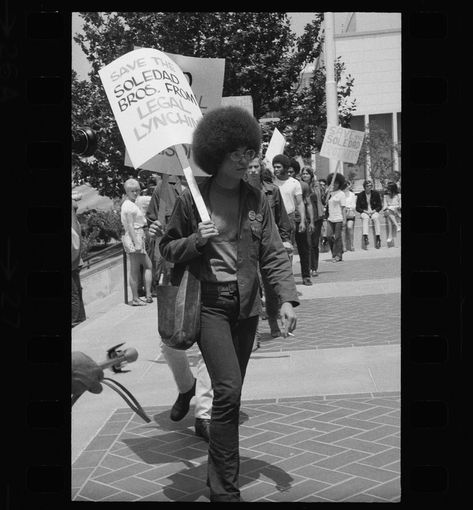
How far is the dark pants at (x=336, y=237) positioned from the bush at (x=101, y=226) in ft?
13.5

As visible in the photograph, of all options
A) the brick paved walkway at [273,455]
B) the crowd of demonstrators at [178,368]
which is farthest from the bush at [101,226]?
the brick paved walkway at [273,455]

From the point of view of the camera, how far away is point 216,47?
49.5 ft

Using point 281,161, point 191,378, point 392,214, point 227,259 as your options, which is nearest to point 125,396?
point 227,259

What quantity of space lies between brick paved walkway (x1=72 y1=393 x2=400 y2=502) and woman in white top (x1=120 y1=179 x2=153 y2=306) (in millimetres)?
6495

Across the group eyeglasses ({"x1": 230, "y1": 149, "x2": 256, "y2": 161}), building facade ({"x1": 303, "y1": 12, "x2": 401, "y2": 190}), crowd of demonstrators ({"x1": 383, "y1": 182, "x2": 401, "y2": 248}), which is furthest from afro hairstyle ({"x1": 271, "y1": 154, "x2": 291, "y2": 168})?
building facade ({"x1": 303, "y1": 12, "x2": 401, "y2": 190})

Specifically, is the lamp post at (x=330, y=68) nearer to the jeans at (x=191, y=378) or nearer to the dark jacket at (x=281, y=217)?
the dark jacket at (x=281, y=217)

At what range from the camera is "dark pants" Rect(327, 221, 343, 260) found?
17.0m

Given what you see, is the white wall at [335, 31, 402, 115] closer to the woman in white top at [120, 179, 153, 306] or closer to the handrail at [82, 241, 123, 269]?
the handrail at [82, 241, 123, 269]

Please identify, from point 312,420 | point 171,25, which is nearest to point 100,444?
point 312,420

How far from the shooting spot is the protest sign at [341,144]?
16.3 meters

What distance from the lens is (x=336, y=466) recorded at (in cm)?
485

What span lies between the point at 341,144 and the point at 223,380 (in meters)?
12.7
